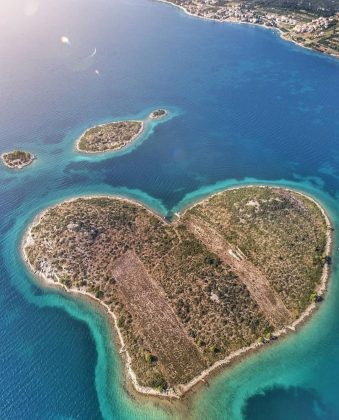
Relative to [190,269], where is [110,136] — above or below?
below

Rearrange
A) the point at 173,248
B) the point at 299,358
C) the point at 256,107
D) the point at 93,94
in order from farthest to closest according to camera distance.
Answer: the point at 93,94, the point at 256,107, the point at 173,248, the point at 299,358

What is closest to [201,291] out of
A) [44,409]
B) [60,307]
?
[60,307]

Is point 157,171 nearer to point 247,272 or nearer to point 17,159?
point 247,272

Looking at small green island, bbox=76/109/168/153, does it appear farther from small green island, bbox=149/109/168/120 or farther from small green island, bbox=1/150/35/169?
small green island, bbox=1/150/35/169

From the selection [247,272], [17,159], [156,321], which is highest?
[247,272]

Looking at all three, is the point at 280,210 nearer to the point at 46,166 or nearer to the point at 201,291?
the point at 201,291

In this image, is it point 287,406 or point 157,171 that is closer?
point 287,406

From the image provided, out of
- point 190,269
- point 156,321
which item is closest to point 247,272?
point 190,269
